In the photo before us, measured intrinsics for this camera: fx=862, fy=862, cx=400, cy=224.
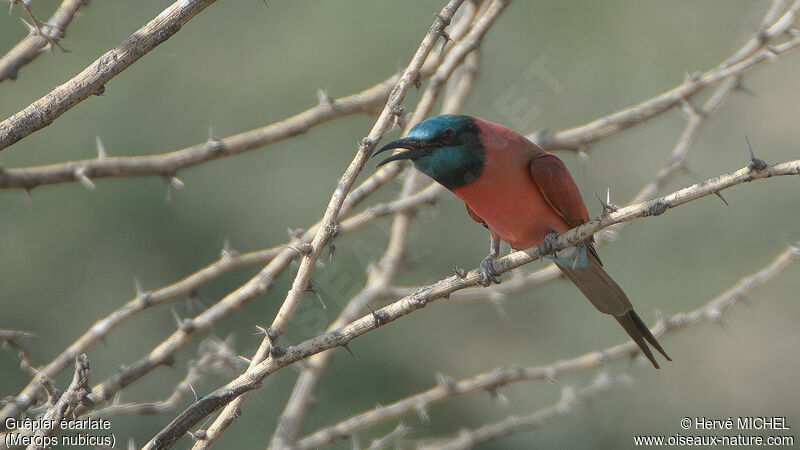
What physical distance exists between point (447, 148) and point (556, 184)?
1.68ft

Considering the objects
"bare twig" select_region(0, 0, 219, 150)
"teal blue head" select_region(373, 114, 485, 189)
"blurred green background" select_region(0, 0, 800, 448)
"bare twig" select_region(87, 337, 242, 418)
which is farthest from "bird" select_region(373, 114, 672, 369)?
"blurred green background" select_region(0, 0, 800, 448)

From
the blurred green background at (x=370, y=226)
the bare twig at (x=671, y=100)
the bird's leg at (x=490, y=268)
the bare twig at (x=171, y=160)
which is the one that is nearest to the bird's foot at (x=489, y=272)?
the bird's leg at (x=490, y=268)

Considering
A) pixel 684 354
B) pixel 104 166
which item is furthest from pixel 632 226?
pixel 104 166

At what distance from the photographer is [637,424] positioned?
8.79m

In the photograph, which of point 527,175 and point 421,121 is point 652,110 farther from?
point 421,121

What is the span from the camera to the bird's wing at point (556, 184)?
3.65m

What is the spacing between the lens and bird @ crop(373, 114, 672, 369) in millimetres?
3486

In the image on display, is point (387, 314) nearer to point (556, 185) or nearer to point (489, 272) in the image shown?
point (489, 272)

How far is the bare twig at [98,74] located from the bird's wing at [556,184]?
1.73 metres

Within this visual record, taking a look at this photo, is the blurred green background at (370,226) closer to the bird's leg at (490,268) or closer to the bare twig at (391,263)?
the bare twig at (391,263)

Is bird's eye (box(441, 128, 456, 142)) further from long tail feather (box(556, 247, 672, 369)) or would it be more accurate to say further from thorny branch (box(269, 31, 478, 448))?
long tail feather (box(556, 247, 672, 369))

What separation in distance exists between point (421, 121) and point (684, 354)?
6945 mm

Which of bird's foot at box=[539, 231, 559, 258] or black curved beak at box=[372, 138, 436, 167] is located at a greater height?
black curved beak at box=[372, 138, 436, 167]

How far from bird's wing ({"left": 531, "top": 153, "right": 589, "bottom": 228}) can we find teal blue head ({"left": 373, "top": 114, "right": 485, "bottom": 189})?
0.89 feet
